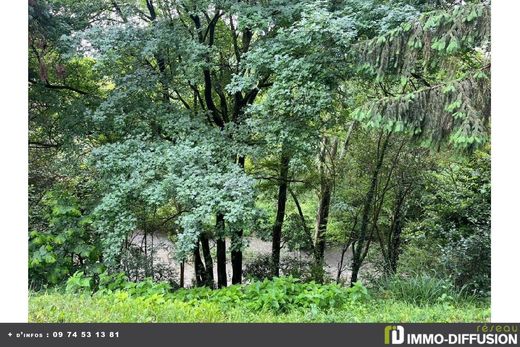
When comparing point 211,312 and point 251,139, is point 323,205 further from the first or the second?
point 211,312

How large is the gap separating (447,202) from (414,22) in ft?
11.0

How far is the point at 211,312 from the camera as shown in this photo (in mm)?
3682

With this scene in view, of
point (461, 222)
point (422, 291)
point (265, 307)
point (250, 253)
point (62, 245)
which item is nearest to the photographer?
point (265, 307)

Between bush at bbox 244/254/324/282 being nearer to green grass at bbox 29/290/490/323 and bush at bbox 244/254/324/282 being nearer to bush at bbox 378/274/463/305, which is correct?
bush at bbox 378/274/463/305

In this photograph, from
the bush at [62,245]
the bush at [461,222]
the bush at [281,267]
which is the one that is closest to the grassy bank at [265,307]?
the bush at [461,222]

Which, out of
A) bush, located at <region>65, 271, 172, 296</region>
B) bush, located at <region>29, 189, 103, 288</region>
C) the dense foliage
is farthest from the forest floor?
bush, located at <region>65, 271, 172, 296</region>

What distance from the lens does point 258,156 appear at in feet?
19.1

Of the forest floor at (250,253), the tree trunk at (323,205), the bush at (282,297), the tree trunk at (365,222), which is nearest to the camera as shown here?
the bush at (282,297)

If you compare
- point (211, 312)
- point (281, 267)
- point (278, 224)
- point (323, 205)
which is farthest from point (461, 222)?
point (211, 312)
